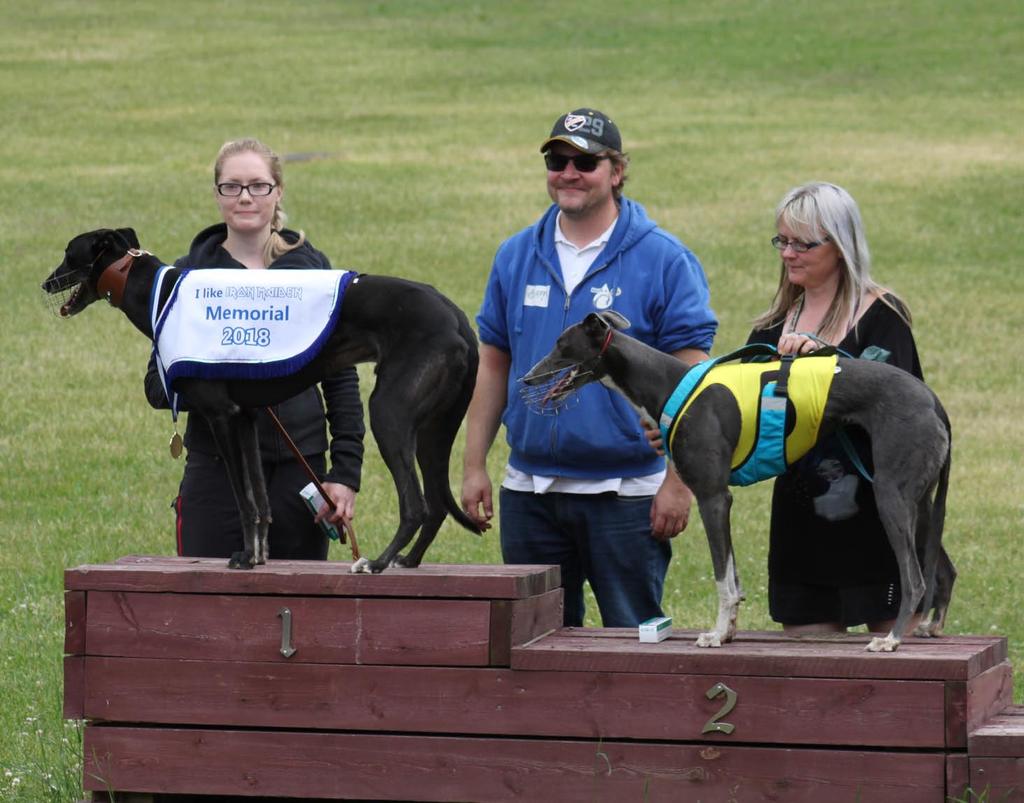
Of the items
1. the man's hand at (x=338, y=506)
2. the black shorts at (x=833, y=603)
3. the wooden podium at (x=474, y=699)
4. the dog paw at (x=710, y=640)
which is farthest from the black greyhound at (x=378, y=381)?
the black shorts at (x=833, y=603)

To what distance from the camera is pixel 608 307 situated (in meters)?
5.84

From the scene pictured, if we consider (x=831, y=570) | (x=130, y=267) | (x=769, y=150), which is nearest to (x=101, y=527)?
(x=130, y=267)

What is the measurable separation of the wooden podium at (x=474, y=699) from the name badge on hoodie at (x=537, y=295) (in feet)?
3.29

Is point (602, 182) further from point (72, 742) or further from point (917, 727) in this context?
point (72, 742)

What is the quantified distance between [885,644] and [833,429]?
0.61m

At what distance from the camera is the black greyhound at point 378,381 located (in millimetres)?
5102

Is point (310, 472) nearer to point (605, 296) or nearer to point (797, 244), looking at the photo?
point (605, 296)

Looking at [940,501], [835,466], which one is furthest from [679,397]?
[940,501]

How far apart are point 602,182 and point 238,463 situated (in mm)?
1540

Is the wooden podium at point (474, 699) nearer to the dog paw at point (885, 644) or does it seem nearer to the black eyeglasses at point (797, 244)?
the dog paw at point (885, 644)

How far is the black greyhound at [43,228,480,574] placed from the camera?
510 cm

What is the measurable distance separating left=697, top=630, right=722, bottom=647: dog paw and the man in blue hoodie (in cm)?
76

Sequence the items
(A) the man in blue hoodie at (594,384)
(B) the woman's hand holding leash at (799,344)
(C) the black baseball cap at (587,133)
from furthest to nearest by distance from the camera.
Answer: (A) the man in blue hoodie at (594,384) < (C) the black baseball cap at (587,133) < (B) the woman's hand holding leash at (799,344)

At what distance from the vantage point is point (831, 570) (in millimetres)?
5434
